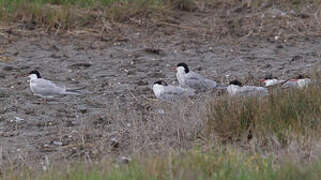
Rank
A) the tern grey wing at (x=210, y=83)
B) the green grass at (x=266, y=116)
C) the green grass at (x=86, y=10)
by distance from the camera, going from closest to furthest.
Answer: the green grass at (x=266, y=116), the tern grey wing at (x=210, y=83), the green grass at (x=86, y=10)

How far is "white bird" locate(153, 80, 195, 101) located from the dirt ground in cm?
12

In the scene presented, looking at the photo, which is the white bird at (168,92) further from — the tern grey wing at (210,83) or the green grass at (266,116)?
the green grass at (266,116)

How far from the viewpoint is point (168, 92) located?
866cm

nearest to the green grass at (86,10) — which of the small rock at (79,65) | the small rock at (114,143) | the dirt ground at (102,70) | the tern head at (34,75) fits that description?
the dirt ground at (102,70)

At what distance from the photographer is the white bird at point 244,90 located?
24.6 feet

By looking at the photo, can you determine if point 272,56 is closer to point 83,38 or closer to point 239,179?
point 83,38

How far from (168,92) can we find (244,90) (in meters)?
1.08

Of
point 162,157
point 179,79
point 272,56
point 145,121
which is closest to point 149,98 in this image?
point 179,79

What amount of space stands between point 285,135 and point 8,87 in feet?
13.9

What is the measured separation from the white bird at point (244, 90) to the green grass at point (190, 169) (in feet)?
6.29

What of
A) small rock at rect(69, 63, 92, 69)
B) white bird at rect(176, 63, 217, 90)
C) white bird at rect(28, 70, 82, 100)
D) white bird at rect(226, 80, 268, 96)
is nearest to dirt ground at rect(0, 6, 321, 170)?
small rock at rect(69, 63, 92, 69)

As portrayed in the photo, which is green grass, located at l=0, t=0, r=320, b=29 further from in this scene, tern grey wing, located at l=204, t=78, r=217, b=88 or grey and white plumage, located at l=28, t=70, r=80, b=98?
tern grey wing, located at l=204, t=78, r=217, b=88

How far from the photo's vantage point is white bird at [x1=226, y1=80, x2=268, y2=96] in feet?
24.6

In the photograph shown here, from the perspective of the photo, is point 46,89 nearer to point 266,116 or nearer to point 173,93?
point 173,93
